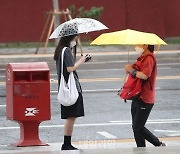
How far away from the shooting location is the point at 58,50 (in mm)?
9672

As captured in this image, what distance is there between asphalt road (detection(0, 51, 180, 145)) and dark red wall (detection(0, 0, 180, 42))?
1039 cm

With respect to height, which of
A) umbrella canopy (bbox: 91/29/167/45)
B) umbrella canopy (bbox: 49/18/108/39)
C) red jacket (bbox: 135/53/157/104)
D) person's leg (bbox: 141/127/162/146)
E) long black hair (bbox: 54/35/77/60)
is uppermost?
umbrella canopy (bbox: 49/18/108/39)

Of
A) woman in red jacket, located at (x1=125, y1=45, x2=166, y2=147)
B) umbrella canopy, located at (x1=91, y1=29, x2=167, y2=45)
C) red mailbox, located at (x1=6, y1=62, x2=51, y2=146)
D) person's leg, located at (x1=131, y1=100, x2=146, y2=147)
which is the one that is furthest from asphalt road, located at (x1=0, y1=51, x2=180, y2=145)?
umbrella canopy, located at (x1=91, y1=29, x2=167, y2=45)

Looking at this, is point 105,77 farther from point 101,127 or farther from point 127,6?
point 127,6

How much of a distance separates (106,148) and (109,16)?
74.6 feet

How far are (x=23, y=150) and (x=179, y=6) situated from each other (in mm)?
23625

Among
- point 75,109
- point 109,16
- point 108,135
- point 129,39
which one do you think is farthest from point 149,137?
point 109,16

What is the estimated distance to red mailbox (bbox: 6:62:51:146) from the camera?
10125 mm

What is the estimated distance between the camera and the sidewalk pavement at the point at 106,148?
930 centimetres

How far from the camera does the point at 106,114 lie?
1389 cm

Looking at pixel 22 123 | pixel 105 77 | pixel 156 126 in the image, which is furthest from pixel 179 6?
pixel 22 123

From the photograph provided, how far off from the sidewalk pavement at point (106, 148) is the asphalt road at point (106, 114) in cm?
62

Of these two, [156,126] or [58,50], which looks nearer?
[58,50]

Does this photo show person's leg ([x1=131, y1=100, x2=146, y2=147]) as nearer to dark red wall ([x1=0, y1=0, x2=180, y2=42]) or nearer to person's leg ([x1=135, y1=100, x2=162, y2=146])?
person's leg ([x1=135, y1=100, x2=162, y2=146])
